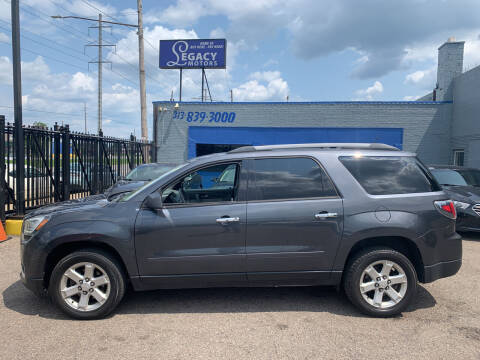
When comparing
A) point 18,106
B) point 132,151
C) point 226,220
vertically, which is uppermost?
point 18,106

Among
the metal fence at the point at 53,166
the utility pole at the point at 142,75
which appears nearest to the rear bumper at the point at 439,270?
the metal fence at the point at 53,166

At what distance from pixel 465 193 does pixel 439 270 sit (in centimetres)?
460

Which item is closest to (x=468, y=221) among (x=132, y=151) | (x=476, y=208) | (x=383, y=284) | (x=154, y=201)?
(x=476, y=208)

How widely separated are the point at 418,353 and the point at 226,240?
6.66 feet

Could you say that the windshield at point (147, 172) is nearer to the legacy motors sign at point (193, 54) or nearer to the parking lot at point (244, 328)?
the parking lot at point (244, 328)

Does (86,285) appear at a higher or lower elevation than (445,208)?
lower

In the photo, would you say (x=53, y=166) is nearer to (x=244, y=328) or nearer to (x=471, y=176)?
(x=244, y=328)

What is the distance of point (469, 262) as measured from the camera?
18.5ft

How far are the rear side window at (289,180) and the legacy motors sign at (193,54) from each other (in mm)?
15313

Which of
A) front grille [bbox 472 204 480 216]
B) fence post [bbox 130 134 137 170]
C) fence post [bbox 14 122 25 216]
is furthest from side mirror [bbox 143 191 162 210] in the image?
fence post [bbox 130 134 137 170]

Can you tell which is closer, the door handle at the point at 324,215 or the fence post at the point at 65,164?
the door handle at the point at 324,215

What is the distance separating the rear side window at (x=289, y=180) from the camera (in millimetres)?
3746

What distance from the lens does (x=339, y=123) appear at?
15273 millimetres

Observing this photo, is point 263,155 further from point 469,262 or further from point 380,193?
point 469,262
